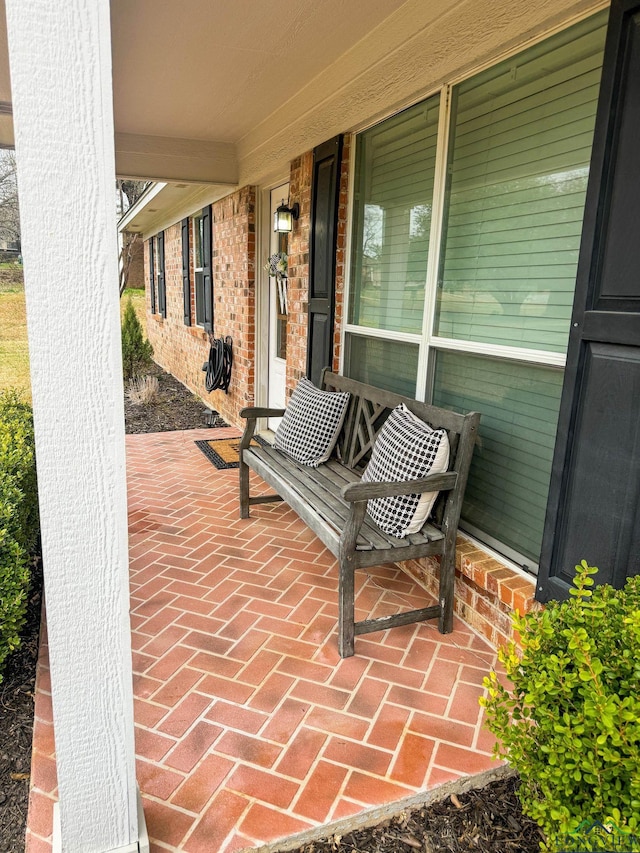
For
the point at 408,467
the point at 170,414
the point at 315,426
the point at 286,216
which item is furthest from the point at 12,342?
the point at 170,414

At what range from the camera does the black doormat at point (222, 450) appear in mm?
4930

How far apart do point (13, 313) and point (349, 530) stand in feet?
7.51

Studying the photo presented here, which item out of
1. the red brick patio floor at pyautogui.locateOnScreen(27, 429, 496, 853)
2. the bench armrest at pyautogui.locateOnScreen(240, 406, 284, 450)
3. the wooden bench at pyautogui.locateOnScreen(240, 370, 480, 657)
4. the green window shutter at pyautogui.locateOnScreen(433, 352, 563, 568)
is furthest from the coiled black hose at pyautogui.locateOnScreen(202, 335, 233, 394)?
the green window shutter at pyautogui.locateOnScreen(433, 352, 563, 568)

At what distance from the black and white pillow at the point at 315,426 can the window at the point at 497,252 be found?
14.7 inches

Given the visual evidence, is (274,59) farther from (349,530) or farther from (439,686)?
(439,686)

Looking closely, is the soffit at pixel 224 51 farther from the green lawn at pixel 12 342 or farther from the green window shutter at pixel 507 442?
the green window shutter at pixel 507 442

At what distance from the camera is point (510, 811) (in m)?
1.71

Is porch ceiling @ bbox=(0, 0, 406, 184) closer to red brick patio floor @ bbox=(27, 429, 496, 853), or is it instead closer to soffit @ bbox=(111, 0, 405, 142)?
soffit @ bbox=(111, 0, 405, 142)

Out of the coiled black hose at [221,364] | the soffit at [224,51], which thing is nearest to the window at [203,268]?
the coiled black hose at [221,364]

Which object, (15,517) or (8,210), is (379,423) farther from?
(8,210)

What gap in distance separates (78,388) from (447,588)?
1.91m

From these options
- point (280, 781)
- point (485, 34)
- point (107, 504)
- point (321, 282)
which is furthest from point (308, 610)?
point (485, 34)

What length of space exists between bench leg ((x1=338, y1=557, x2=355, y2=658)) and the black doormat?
97.0 inches

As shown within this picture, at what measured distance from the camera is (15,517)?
232 centimetres
